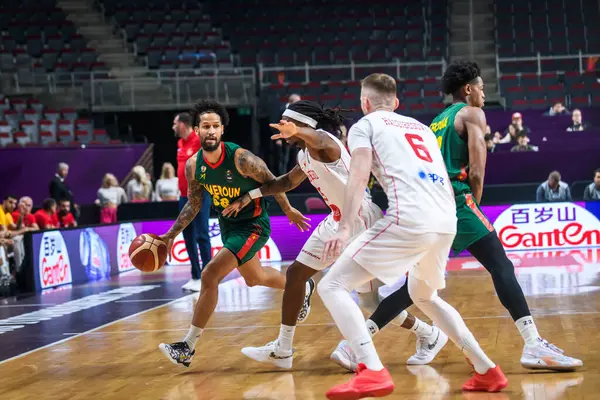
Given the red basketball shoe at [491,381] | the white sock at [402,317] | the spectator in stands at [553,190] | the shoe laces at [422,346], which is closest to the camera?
the red basketball shoe at [491,381]

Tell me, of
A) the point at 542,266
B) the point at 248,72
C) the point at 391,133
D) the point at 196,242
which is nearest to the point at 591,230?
the point at 542,266

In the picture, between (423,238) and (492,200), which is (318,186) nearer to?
(423,238)

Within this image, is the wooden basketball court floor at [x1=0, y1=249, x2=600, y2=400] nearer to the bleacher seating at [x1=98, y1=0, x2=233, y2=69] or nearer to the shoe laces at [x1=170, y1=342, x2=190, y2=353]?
the shoe laces at [x1=170, y1=342, x2=190, y2=353]

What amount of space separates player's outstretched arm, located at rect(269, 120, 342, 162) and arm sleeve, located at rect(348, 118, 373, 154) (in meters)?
0.37

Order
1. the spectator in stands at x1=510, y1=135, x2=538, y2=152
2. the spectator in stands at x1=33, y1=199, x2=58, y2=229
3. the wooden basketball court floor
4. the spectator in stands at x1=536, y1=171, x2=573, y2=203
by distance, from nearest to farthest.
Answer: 1. the wooden basketball court floor
2. the spectator in stands at x1=33, y1=199, x2=58, y2=229
3. the spectator in stands at x1=536, y1=171, x2=573, y2=203
4. the spectator in stands at x1=510, y1=135, x2=538, y2=152

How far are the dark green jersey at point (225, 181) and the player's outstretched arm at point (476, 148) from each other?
1.62 m

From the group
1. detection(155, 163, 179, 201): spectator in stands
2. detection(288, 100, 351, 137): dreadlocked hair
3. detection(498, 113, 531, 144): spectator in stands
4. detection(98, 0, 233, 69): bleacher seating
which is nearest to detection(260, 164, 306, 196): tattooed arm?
detection(288, 100, 351, 137): dreadlocked hair

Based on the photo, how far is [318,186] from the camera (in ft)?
19.3

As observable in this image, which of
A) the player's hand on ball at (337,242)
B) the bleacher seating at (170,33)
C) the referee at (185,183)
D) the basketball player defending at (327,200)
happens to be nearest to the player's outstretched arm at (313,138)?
the basketball player defending at (327,200)

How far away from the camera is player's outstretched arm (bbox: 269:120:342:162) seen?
496 cm

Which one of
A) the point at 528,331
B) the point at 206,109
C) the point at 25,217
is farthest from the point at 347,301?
the point at 25,217

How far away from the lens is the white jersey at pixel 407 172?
4660 mm

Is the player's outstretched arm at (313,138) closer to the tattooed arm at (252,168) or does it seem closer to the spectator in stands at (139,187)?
the tattooed arm at (252,168)

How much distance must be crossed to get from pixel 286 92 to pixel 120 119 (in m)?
4.01
